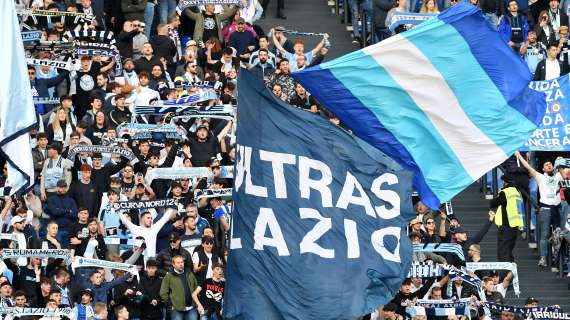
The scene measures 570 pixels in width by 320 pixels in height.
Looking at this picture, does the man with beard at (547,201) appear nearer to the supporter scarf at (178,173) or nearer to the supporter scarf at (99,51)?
the supporter scarf at (178,173)

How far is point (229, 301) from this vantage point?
1600 cm

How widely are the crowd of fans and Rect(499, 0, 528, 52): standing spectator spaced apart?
0.03 metres

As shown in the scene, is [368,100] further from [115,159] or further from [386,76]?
[115,159]

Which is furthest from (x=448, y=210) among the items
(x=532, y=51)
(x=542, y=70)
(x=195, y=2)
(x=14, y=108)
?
(x=14, y=108)

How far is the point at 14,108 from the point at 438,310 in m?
11.6

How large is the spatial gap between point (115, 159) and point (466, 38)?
412 inches

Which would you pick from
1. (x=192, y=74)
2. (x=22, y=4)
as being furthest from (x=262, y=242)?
(x=22, y=4)

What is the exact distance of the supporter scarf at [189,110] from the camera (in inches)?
1150

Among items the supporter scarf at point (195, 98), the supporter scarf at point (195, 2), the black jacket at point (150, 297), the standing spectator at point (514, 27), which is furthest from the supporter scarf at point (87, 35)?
the black jacket at point (150, 297)

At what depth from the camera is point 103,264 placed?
2448cm

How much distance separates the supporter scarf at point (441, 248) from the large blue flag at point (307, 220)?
945 cm

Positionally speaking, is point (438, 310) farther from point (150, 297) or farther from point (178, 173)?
point (178, 173)

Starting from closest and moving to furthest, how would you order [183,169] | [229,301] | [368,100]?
1. [229,301]
2. [368,100]
3. [183,169]

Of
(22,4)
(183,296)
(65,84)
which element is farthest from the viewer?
(22,4)
